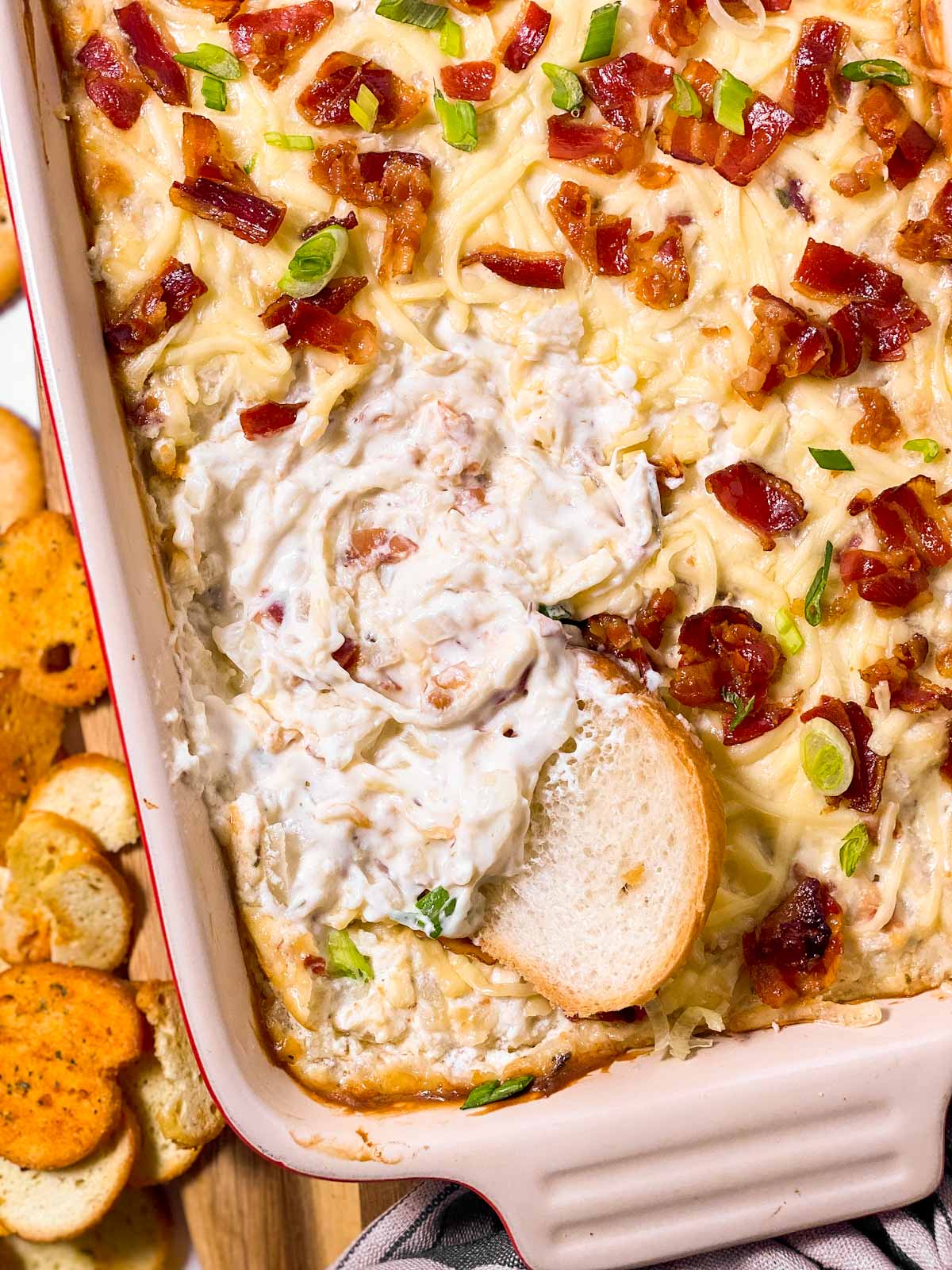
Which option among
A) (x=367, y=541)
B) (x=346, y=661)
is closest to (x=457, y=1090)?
(x=346, y=661)

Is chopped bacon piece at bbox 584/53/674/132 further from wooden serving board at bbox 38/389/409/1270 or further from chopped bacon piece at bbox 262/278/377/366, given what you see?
wooden serving board at bbox 38/389/409/1270

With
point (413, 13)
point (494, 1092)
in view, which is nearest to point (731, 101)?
point (413, 13)

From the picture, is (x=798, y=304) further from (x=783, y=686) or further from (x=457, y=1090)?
(x=457, y=1090)

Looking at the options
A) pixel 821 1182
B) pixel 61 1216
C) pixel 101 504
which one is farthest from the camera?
pixel 61 1216

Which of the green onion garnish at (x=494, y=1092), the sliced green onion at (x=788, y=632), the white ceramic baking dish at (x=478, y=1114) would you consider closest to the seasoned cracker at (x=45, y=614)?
the white ceramic baking dish at (x=478, y=1114)

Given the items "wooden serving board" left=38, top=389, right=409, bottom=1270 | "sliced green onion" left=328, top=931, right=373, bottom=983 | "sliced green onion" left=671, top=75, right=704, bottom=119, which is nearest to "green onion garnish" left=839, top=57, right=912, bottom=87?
"sliced green onion" left=671, top=75, right=704, bottom=119

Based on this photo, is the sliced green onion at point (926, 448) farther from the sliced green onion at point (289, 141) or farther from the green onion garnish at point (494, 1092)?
the green onion garnish at point (494, 1092)

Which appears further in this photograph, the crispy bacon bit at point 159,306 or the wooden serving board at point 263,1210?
the wooden serving board at point 263,1210
